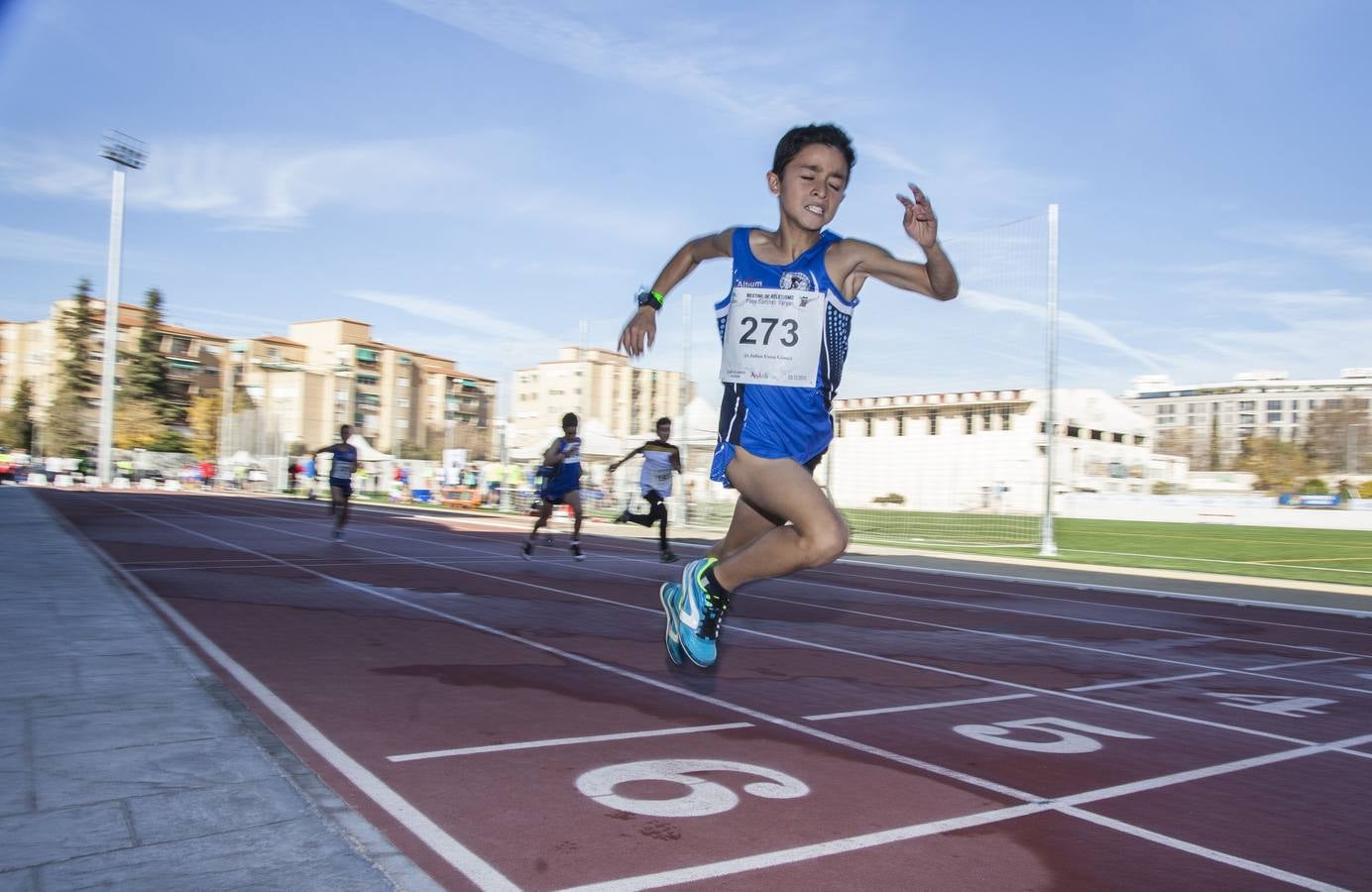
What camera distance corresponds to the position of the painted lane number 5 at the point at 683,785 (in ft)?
11.4

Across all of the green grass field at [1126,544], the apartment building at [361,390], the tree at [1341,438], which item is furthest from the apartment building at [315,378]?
the green grass field at [1126,544]

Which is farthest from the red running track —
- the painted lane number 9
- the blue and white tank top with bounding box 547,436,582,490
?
the blue and white tank top with bounding box 547,436,582,490

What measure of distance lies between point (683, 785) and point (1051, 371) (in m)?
16.9

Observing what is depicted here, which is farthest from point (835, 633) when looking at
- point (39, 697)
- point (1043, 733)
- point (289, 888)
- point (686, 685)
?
point (289, 888)

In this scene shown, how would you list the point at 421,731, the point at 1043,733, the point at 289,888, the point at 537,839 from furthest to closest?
the point at 1043,733
the point at 421,731
the point at 537,839
the point at 289,888

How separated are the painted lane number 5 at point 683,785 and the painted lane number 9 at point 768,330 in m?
1.66

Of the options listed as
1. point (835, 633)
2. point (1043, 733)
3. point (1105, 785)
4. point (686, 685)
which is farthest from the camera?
point (835, 633)

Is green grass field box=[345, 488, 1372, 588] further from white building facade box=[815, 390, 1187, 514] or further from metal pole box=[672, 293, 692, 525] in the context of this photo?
metal pole box=[672, 293, 692, 525]

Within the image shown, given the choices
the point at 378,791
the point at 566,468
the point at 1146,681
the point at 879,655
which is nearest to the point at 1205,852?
the point at 378,791

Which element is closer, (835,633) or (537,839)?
(537,839)

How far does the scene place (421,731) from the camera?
14.7ft

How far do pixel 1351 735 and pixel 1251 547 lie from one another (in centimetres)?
2232

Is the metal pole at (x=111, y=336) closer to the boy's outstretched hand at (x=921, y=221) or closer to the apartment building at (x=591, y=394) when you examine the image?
the apartment building at (x=591, y=394)

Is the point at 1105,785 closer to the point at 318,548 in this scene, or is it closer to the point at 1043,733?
the point at 1043,733
